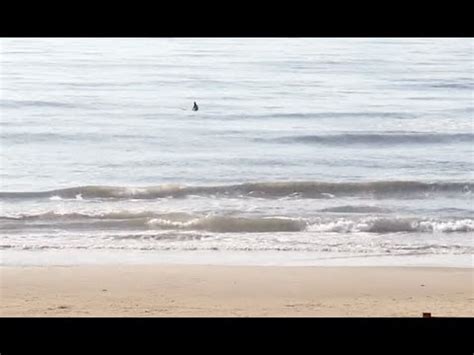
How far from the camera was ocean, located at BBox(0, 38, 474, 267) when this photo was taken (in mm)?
8070

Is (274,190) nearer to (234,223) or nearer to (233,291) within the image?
(234,223)

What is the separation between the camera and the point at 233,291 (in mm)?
6457

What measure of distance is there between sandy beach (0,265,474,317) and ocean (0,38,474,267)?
1.23 ft

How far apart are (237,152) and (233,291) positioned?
6069mm
